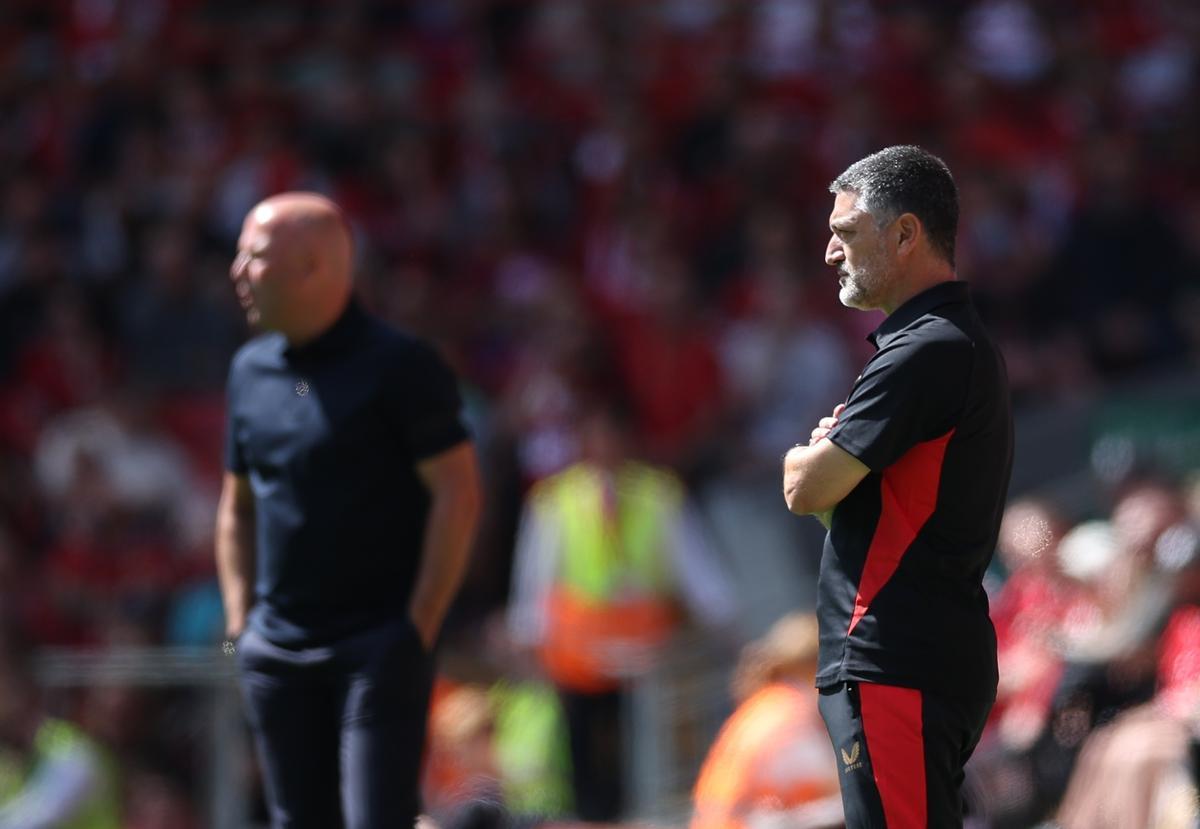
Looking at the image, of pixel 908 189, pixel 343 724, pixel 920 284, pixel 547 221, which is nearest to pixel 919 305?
pixel 920 284

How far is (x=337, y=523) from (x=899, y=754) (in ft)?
5.53

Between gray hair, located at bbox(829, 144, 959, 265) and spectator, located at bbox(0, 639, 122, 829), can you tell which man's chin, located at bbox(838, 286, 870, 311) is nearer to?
gray hair, located at bbox(829, 144, 959, 265)

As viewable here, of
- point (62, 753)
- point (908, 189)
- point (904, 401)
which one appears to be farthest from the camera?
point (62, 753)

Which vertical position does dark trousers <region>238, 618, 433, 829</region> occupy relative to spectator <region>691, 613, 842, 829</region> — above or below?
above

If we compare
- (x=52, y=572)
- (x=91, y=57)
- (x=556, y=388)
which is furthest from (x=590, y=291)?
(x=91, y=57)

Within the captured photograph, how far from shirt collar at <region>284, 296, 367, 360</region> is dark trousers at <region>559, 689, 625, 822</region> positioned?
4047 mm

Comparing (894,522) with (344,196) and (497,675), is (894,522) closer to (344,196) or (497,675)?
(497,675)

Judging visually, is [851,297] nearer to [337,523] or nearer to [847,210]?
[847,210]

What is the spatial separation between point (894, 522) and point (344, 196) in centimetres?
930

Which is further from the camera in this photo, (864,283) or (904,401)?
(864,283)

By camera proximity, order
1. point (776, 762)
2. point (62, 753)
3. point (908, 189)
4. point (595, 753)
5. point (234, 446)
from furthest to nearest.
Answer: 1. point (595, 753)
2. point (62, 753)
3. point (776, 762)
4. point (234, 446)
5. point (908, 189)

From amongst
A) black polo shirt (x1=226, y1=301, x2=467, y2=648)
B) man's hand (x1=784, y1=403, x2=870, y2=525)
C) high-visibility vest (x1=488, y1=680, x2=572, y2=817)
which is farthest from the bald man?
high-visibility vest (x1=488, y1=680, x2=572, y2=817)

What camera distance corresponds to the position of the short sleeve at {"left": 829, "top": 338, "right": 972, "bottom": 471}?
12.0 feet

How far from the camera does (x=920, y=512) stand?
3707mm
